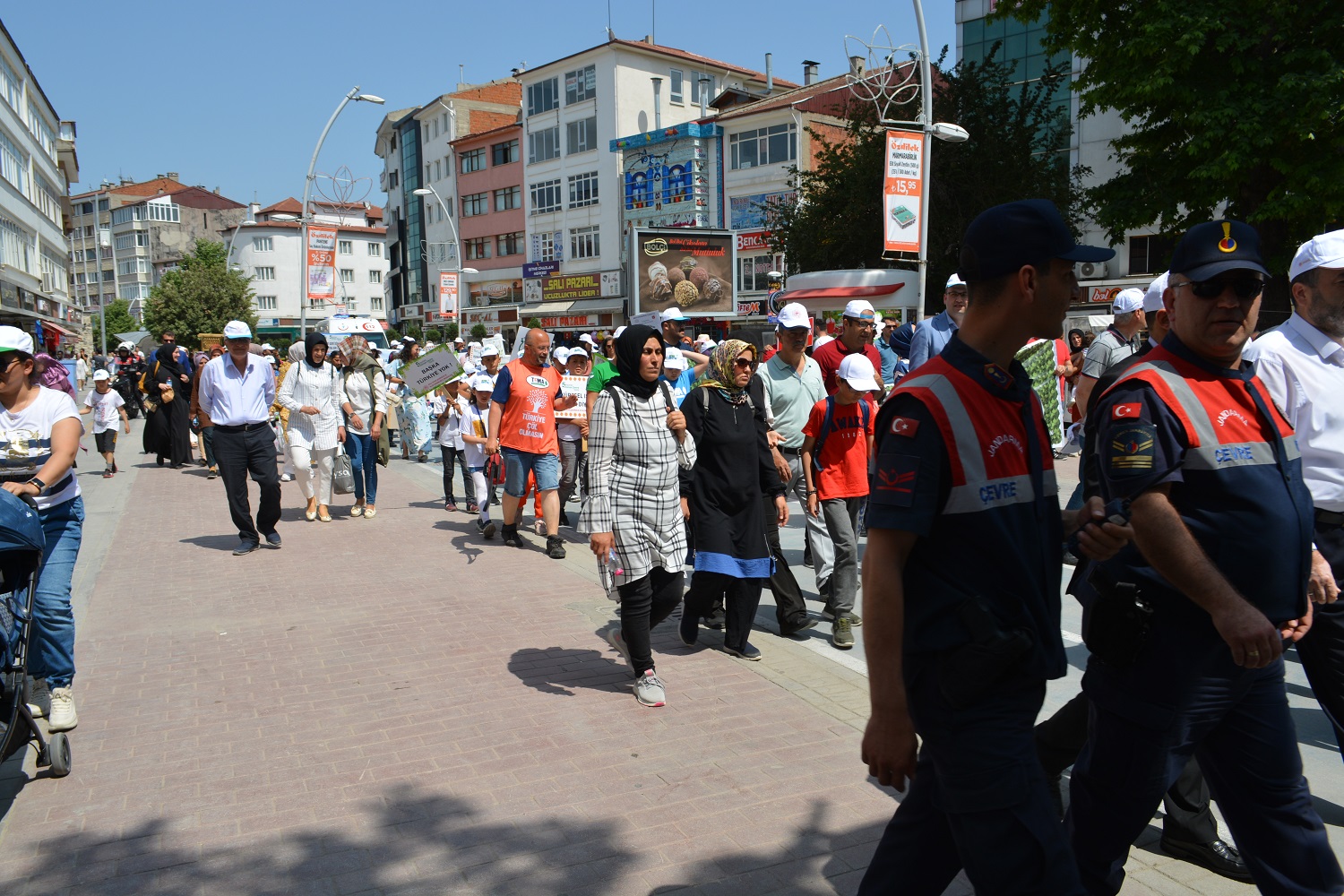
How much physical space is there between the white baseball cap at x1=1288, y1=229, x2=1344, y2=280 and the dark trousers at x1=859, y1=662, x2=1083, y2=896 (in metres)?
2.09

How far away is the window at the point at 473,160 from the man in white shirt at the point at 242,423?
61.8 m

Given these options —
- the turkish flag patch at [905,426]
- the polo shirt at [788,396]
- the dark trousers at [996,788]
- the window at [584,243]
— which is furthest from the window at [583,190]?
the dark trousers at [996,788]

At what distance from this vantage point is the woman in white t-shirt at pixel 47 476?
15.8 ft

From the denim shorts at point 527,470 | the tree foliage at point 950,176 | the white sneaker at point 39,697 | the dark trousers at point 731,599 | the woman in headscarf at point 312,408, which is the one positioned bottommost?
the white sneaker at point 39,697

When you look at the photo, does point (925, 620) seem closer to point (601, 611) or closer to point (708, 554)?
point (708, 554)

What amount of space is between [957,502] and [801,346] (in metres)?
4.94

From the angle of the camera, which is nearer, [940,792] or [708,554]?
[940,792]

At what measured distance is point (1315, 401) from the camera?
3.58m

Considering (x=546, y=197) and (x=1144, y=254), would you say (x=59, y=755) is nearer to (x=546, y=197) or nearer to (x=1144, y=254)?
(x=1144, y=254)

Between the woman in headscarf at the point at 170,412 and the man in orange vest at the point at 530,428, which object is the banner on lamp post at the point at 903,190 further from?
the woman in headscarf at the point at 170,412

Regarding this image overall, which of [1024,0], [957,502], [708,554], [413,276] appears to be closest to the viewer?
[957,502]

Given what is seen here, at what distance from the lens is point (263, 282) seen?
333ft

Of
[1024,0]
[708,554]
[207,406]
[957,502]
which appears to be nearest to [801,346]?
[708,554]

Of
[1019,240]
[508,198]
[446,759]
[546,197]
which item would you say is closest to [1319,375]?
[1019,240]
